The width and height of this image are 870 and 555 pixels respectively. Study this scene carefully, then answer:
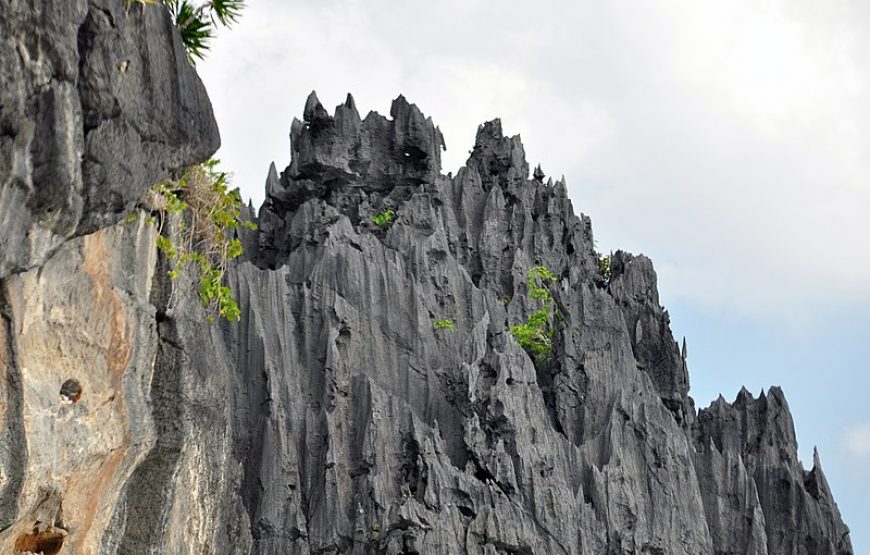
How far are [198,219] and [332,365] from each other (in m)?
13.9

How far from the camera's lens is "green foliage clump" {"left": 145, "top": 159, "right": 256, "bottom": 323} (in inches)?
885

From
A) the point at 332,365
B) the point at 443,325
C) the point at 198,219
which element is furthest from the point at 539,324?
the point at 198,219

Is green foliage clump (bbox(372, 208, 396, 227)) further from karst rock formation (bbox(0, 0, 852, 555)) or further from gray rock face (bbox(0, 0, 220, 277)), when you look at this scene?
gray rock face (bbox(0, 0, 220, 277))

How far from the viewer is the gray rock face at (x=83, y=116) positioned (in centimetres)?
1510

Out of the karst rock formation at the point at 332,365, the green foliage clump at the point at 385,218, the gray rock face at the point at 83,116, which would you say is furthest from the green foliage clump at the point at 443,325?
the gray rock face at the point at 83,116

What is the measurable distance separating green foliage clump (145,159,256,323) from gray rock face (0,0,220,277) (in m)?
3.23

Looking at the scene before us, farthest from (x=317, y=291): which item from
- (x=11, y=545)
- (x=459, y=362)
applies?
(x=11, y=545)

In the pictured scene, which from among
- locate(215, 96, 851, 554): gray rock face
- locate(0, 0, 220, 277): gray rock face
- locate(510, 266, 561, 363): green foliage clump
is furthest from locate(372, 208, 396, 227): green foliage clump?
locate(0, 0, 220, 277): gray rock face

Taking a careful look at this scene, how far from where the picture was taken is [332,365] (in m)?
37.3

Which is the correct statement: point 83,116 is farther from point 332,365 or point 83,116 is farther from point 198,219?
point 332,365

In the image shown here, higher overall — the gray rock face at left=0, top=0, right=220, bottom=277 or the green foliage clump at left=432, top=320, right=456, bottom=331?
the green foliage clump at left=432, top=320, right=456, bottom=331

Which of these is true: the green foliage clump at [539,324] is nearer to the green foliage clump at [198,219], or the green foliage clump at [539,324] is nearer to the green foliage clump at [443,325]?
the green foliage clump at [443,325]

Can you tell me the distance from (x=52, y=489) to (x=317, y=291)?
67.5ft

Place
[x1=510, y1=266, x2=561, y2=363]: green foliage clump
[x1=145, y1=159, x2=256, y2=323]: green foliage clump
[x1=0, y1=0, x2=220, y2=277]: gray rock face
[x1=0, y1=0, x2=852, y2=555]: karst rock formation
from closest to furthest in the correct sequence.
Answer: [x1=0, y1=0, x2=220, y2=277]: gray rock face, [x1=0, y1=0, x2=852, y2=555]: karst rock formation, [x1=145, y1=159, x2=256, y2=323]: green foliage clump, [x1=510, y1=266, x2=561, y2=363]: green foliage clump
